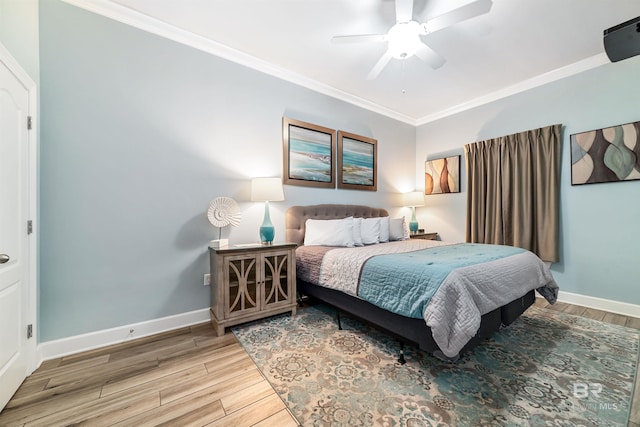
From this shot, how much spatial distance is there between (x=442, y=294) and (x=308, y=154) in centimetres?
246

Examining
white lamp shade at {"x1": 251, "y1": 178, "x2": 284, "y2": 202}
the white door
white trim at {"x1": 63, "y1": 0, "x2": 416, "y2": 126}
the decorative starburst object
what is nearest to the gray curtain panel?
white trim at {"x1": 63, "y1": 0, "x2": 416, "y2": 126}

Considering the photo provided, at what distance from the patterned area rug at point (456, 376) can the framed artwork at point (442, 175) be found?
7.99ft

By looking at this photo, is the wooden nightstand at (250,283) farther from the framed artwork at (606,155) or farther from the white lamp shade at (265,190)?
the framed artwork at (606,155)

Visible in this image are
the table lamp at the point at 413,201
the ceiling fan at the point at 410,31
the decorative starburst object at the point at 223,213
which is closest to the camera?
the ceiling fan at the point at 410,31

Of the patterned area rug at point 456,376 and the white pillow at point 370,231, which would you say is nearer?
the patterned area rug at point 456,376

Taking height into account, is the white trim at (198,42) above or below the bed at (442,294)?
above

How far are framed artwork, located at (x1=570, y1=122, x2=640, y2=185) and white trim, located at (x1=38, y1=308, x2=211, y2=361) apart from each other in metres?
4.61

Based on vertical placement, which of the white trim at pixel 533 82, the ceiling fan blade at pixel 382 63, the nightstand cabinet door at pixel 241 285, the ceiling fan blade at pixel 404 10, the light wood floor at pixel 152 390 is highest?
the white trim at pixel 533 82

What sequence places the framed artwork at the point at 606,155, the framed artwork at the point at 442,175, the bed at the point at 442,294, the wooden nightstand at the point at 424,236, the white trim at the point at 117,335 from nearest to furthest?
the bed at the point at 442,294 → the white trim at the point at 117,335 → the framed artwork at the point at 606,155 → the wooden nightstand at the point at 424,236 → the framed artwork at the point at 442,175

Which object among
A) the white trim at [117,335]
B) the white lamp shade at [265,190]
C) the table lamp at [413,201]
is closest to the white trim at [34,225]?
the white trim at [117,335]

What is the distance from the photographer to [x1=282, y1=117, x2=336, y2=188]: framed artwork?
323 cm

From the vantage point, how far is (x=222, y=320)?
2287 mm

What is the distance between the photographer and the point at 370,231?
323 cm

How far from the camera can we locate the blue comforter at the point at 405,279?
1.64 metres
